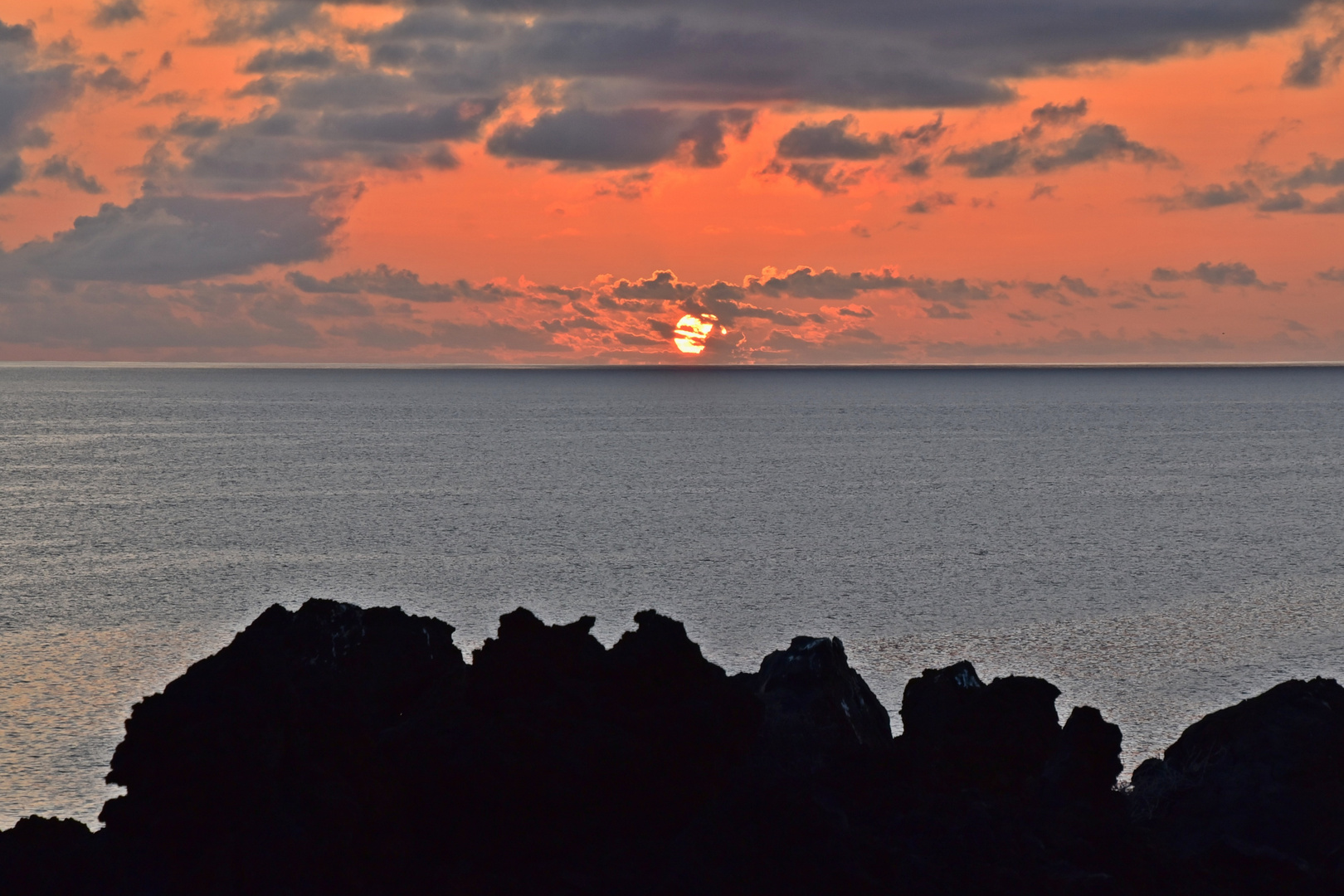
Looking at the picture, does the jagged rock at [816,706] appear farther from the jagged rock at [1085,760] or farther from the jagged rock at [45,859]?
the jagged rock at [45,859]

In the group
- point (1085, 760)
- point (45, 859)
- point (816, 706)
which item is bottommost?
point (45, 859)

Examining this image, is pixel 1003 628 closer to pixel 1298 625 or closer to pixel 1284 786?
pixel 1298 625

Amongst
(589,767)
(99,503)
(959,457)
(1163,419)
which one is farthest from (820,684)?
(1163,419)

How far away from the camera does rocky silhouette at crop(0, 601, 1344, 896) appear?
45.1 ft

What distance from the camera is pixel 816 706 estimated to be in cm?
1741

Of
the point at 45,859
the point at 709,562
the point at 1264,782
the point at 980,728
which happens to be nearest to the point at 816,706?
the point at 980,728

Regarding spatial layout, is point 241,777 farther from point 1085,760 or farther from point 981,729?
point 1085,760

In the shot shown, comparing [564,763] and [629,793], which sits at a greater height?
[564,763]

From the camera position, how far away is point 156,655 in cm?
3516

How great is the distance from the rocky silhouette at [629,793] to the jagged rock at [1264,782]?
34 millimetres

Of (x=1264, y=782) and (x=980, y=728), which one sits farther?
(x=980, y=728)

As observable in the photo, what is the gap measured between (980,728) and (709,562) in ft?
116

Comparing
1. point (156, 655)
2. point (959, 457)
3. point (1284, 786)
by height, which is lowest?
point (156, 655)

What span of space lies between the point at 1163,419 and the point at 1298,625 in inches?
6314
